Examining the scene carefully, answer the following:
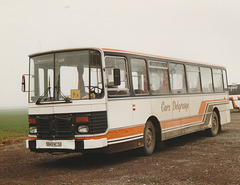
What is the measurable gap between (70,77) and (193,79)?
625 centimetres

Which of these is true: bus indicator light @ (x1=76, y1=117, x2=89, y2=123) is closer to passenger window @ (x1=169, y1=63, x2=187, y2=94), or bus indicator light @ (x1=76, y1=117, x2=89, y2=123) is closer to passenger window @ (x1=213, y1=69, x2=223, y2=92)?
passenger window @ (x1=169, y1=63, x2=187, y2=94)

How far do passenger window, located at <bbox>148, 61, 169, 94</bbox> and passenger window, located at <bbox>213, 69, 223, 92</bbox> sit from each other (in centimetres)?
456

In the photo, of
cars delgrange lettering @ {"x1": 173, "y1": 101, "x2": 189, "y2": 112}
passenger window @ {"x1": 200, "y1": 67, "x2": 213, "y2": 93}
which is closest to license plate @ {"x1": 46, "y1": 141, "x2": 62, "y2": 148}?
cars delgrange lettering @ {"x1": 173, "y1": 101, "x2": 189, "y2": 112}

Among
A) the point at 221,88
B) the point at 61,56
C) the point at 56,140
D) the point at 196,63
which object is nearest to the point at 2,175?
the point at 56,140

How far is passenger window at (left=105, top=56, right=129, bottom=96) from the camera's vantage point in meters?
8.98

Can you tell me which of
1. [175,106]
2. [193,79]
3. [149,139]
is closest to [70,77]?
[149,139]

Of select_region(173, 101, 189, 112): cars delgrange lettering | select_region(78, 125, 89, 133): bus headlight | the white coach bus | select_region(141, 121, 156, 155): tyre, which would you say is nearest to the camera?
select_region(78, 125, 89, 133): bus headlight

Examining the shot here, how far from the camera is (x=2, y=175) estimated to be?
8.33 meters

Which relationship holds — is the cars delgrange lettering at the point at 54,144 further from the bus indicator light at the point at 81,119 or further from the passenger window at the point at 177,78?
the passenger window at the point at 177,78

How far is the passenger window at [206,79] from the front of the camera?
1445 centimetres

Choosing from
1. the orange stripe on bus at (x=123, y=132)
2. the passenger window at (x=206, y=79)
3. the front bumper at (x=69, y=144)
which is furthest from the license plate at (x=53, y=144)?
the passenger window at (x=206, y=79)

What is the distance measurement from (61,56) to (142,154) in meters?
3.69

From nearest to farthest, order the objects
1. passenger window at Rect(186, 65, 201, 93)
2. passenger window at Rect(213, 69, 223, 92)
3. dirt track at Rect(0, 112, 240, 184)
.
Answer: dirt track at Rect(0, 112, 240, 184) → passenger window at Rect(186, 65, 201, 93) → passenger window at Rect(213, 69, 223, 92)

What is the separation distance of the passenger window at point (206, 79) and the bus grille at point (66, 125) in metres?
6.91
